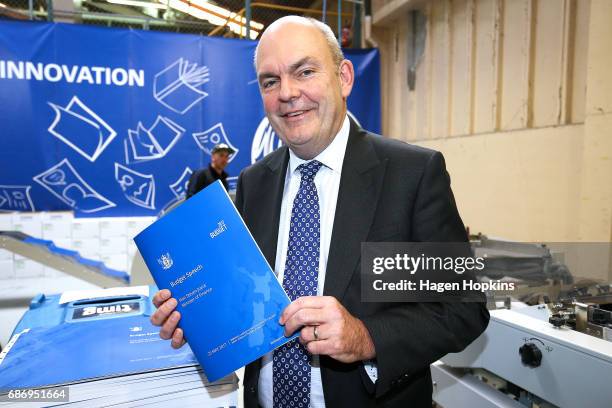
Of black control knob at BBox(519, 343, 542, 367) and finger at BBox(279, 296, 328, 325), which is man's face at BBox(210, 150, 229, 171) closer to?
black control knob at BBox(519, 343, 542, 367)

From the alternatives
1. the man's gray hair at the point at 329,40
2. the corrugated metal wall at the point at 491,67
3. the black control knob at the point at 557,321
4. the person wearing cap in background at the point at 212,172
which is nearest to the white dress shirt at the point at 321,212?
the man's gray hair at the point at 329,40

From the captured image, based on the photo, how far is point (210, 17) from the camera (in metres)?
5.46

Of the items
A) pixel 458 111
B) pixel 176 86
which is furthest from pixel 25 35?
pixel 458 111

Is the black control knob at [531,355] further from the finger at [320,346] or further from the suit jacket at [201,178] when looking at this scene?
the suit jacket at [201,178]

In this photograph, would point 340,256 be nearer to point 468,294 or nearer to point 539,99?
point 468,294

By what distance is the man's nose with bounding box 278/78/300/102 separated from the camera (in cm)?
100

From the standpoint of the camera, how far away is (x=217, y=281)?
0.78 m

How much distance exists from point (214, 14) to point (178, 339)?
217 inches

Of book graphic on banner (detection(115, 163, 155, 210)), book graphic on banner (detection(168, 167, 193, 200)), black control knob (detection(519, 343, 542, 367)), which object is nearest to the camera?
black control knob (detection(519, 343, 542, 367))

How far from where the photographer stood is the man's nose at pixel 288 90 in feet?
3.27

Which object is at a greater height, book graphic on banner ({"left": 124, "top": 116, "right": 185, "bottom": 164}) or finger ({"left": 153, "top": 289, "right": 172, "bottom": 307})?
book graphic on banner ({"left": 124, "top": 116, "right": 185, "bottom": 164})

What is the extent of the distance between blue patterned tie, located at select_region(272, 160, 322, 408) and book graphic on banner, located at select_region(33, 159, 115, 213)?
4.29 metres

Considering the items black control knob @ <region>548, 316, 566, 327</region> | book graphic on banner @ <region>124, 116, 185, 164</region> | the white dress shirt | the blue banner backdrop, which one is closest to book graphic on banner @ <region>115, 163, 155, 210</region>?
the blue banner backdrop

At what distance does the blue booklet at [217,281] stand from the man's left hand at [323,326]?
2 cm
